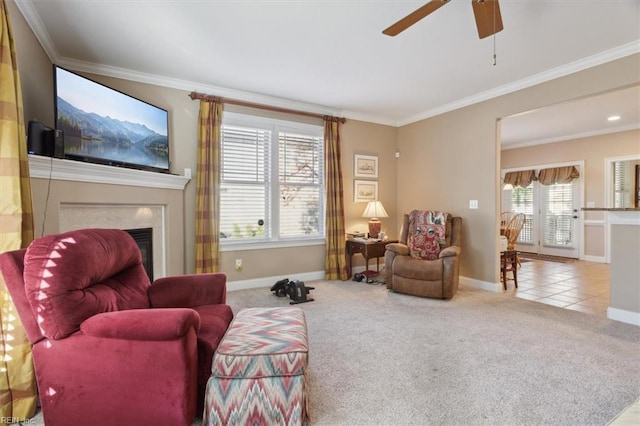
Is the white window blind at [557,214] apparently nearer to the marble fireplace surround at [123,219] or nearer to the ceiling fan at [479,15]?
the ceiling fan at [479,15]

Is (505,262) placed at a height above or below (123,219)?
below

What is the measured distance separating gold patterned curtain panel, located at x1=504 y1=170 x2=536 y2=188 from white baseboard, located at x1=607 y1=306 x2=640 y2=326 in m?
4.87

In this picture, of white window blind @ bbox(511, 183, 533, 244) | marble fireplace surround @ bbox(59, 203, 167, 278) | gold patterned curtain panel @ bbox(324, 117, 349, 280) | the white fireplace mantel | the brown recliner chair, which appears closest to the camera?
the white fireplace mantel

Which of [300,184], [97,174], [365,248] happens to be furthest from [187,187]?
[365,248]

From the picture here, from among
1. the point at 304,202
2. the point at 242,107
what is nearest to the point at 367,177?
the point at 304,202

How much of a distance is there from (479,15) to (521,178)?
6.44m

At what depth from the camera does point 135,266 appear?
2008 millimetres

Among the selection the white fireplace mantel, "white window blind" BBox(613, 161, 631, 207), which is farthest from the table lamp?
"white window blind" BBox(613, 161, 631, 207)

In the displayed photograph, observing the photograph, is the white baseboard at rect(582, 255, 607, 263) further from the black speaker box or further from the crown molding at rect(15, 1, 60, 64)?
the crown molding at rect(15, 1, 60, 64)

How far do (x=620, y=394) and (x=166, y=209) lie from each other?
3834 millimetres

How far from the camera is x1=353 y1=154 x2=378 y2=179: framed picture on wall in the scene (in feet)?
16.1

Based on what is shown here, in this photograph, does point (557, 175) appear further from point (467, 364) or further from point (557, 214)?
point (467, 364)

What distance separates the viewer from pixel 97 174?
2477 mm

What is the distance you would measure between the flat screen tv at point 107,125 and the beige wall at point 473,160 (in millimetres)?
3586
